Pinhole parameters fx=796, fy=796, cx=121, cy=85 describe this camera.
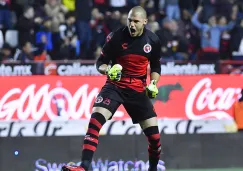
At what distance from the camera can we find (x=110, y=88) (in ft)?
33.3

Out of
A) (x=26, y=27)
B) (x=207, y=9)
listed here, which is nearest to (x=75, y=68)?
(x=26, y=27)

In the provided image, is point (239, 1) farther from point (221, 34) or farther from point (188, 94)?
point (188, 94)

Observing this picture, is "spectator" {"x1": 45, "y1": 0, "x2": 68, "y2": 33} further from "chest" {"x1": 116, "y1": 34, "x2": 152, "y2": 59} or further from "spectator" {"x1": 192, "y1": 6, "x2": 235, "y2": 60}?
"chest" {"x1": 116, "y1": 34, "x2": 152, "y2": 59}

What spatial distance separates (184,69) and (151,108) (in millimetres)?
7098

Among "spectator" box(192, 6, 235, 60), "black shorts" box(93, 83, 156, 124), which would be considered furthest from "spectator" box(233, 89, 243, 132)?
"spectator" box(192, 6, 235, 60)

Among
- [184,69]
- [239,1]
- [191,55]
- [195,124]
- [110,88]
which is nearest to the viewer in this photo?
[110,88]

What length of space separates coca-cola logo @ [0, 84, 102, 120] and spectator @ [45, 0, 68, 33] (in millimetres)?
4964

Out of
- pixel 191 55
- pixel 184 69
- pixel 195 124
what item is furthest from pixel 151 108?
pixel 191 55

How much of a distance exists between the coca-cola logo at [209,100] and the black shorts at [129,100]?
3627mm

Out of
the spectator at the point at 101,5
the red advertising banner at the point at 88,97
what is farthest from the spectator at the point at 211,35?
the red advertising banner at the point at 88,97

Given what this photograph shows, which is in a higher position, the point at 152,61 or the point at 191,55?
the point at 152,61

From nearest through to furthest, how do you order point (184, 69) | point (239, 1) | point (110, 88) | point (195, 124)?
point (110, 88)
point (195, 124)
point (184, 69)
point (239, 1)

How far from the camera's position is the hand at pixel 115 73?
963cm

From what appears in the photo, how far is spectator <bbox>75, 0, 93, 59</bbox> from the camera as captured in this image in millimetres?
18438
